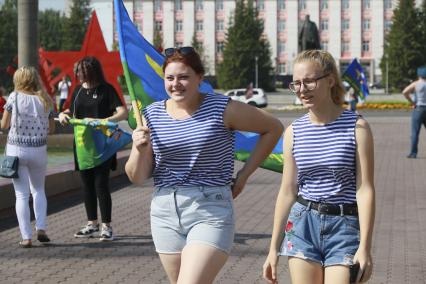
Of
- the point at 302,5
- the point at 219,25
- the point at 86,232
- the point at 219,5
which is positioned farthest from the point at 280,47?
the point at 86,232

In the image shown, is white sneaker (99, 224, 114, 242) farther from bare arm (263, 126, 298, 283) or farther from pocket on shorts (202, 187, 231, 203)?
bare arm (263, 126, 298, 283)

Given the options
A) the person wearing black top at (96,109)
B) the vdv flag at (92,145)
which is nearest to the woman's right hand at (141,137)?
the person wearing black top at (96,109)

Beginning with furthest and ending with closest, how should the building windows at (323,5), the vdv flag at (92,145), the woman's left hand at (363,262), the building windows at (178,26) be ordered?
the building windows at (178,26) → the building windows at (323,5) → the vdv flag at (92,145) → the woman's left hand at (363,262)

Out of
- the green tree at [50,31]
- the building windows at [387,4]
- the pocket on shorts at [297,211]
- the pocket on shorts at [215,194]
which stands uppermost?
the building windows at [387,4]

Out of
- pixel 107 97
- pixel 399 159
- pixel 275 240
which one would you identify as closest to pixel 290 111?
pixel 399 159

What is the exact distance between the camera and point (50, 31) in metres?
111

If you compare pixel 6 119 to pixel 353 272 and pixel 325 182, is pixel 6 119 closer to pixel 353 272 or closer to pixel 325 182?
pixel 325 182

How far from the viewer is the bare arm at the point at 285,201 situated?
4.07 metres

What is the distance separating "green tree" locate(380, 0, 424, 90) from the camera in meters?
89.8

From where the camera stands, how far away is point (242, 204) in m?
11.2

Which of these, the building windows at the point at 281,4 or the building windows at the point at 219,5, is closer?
the building windows at the point at 281,4

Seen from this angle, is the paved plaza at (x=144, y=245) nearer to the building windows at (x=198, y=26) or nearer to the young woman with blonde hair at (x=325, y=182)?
the young woman with blonde hair at (x=325, y=182)

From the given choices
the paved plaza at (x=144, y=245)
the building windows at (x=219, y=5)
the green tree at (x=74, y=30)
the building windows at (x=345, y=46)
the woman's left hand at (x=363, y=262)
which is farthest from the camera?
the building windows at (x=219, y=5)

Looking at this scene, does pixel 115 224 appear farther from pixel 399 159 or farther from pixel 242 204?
pixel 399 159
